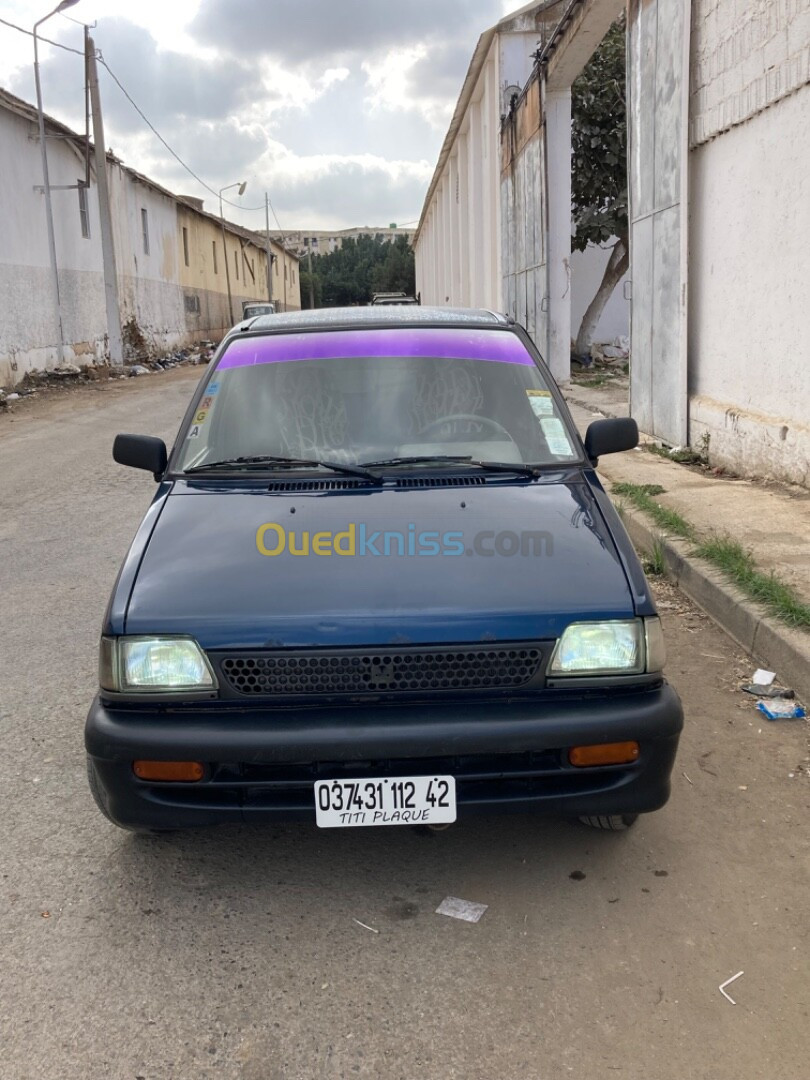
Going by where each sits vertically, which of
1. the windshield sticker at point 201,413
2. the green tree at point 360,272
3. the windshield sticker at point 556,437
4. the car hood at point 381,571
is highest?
the green tree at point 360,272

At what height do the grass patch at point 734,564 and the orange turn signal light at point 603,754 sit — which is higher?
→ the orange turn signal light at point 603,754

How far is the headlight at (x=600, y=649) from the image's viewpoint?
8.54ft

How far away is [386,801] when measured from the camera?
8.32 feet

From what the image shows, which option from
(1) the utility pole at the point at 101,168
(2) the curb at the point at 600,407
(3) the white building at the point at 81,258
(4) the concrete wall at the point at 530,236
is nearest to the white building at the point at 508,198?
(4) the concrete wall at the point at 530,236

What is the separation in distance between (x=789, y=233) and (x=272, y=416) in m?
4.98

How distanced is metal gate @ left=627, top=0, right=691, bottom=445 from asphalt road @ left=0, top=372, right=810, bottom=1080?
625 cm

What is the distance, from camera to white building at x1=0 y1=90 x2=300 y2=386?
20.8 meters

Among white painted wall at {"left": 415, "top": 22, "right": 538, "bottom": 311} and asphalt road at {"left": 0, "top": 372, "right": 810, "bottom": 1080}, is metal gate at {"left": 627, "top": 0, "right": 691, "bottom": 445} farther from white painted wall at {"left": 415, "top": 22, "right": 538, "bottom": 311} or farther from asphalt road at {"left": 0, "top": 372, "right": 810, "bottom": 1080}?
white painted wall at {"left": 415, "top": 22, "right": 538, "bottom": 311}

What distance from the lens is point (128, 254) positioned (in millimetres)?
30859

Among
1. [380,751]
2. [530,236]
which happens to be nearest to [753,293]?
[380,751]

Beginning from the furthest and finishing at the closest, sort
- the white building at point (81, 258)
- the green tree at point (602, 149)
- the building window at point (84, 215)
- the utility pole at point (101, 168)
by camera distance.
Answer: the building window at point (84, 215)
the utility pole at point (101, 168)
the white building at point (81, 258)
the green tree at point (602, 149)

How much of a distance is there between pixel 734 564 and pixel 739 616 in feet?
1.82

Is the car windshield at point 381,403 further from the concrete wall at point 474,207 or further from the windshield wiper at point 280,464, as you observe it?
the concrete wall at point 474,207

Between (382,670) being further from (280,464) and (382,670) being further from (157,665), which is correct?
(280,464)
